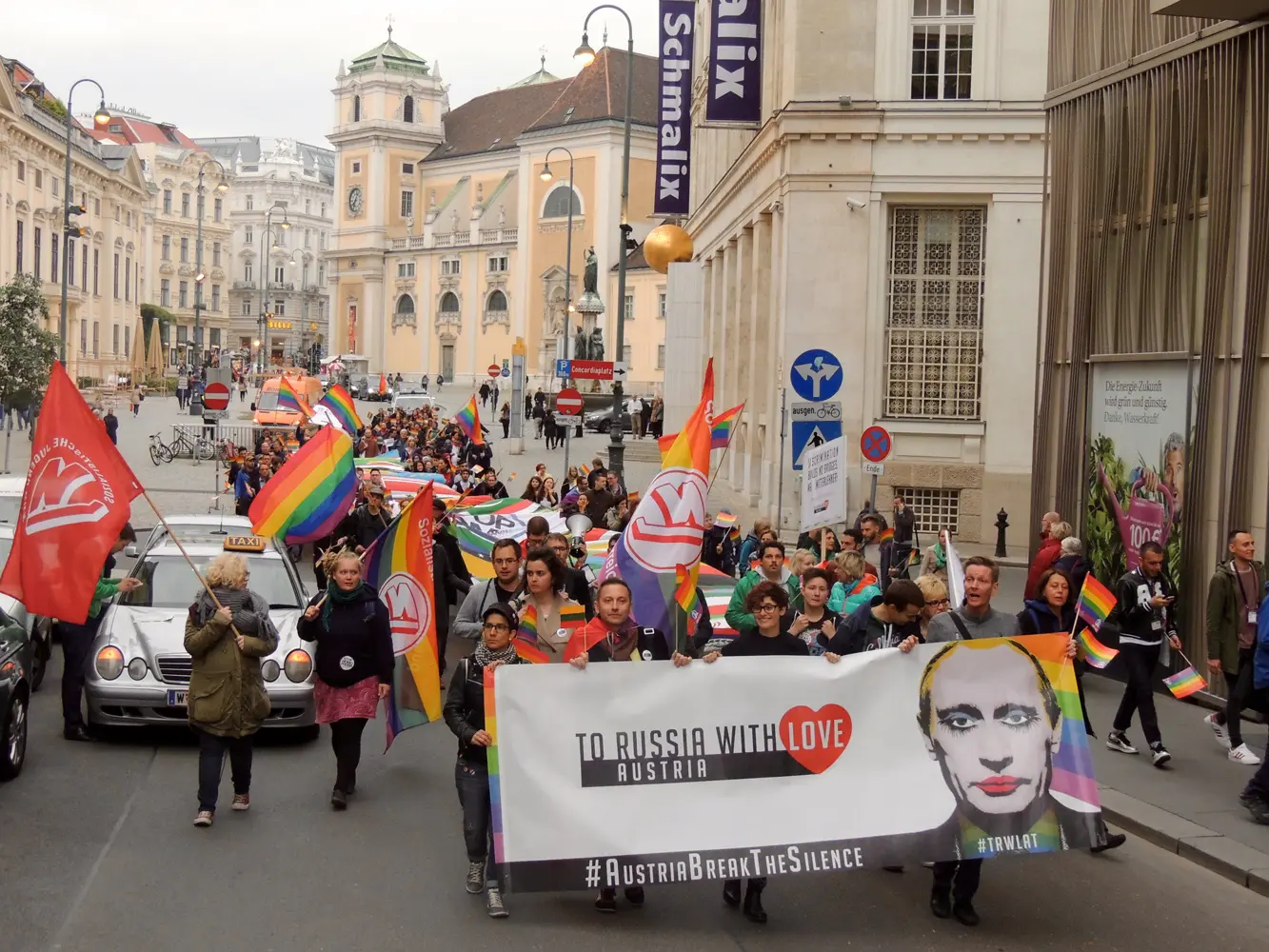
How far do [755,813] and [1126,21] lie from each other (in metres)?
11.3

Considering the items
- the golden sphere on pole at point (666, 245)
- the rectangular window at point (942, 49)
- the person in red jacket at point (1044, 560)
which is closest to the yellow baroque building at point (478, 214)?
the golden sphere on pole at point (666, 245)

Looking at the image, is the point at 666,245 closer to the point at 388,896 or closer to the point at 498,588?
the point at 498,588

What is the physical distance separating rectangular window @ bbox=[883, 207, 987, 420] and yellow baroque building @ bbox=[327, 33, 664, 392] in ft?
208

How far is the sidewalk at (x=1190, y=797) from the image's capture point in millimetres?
9000

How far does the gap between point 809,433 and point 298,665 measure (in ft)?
25.6

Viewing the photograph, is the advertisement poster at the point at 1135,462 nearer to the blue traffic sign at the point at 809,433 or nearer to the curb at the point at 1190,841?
the blue traffic sign at the point at 809,433

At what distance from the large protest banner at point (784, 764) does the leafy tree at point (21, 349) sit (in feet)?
114

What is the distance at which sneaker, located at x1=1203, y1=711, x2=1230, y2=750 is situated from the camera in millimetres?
11969

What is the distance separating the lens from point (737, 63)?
30.4 m

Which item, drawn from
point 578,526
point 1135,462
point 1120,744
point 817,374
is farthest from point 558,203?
point 1120,744

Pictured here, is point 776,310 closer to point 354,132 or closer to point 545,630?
point 545,630

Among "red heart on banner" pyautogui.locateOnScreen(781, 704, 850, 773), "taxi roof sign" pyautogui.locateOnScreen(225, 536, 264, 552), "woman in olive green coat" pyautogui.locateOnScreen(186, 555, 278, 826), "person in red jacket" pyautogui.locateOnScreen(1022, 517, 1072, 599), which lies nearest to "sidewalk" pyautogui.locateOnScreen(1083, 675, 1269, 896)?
"person in red jacket" pyautogui.locateOnScreen(1022, 517, 1072, 599)

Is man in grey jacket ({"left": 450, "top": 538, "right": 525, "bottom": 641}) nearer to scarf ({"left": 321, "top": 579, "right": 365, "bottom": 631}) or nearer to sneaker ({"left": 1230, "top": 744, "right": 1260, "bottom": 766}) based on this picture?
scarf ({"left": 321, "top": 579, "right": 365, "bottom": 631})

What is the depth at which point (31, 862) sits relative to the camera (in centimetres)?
816
